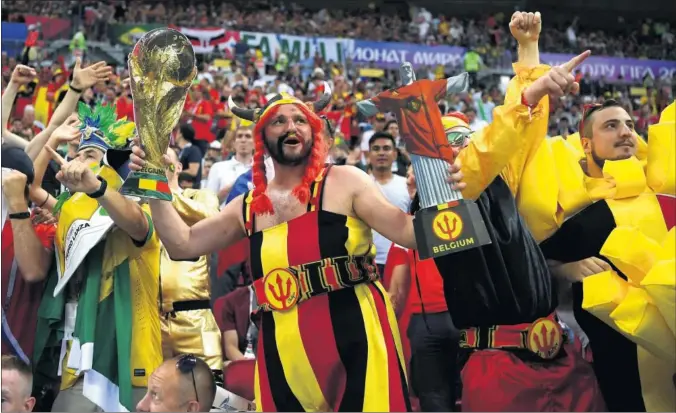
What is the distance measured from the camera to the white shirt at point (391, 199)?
19.9 ft

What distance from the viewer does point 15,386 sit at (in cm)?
350

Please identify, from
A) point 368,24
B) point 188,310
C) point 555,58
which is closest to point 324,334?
point 188,310

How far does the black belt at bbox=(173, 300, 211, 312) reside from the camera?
445 cm

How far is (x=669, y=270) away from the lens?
2559mm

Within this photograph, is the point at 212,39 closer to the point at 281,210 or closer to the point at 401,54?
the point at 401,54

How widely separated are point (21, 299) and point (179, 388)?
1.37 metres

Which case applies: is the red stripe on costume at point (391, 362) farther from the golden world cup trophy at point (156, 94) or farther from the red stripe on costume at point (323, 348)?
the golden world cup trophy at point (156, 94)

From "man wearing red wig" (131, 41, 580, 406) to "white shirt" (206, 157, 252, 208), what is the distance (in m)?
4.10

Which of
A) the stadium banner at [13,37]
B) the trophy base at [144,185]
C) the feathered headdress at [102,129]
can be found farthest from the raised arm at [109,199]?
the stadium banner at [13,37]

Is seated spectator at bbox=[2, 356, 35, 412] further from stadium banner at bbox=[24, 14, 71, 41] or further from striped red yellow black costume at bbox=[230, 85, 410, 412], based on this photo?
stadium banner at bbox=[24, 14, 71, 41]

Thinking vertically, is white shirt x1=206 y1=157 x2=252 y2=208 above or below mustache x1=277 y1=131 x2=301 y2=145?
above

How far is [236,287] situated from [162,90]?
3.63 meters

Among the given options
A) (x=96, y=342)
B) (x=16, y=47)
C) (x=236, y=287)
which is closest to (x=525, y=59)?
(x=96, y=342)

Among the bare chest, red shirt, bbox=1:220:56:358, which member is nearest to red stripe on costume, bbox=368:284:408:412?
the bare chest
